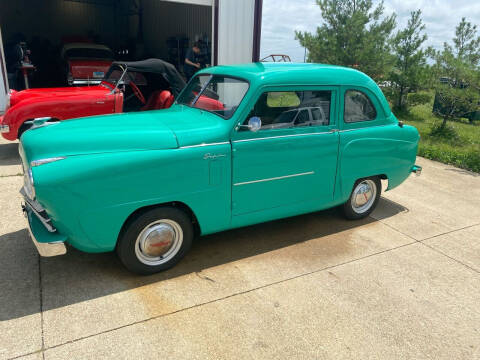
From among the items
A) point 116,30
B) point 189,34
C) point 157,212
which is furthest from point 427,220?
point 116,30

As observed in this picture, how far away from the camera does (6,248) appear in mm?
3691

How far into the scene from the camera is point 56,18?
20969mm

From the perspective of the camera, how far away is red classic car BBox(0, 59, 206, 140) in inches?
245

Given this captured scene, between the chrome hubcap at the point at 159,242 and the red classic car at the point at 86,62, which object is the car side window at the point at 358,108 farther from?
the red classic car at the point at 86,62

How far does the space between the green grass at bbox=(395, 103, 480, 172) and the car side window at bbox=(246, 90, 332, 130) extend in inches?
192

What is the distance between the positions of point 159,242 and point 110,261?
631 millimetres

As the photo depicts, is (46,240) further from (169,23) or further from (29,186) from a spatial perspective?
(169,23)

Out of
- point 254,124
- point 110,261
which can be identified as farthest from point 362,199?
point 110,261

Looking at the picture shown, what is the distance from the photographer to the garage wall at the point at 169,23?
17.6 metres

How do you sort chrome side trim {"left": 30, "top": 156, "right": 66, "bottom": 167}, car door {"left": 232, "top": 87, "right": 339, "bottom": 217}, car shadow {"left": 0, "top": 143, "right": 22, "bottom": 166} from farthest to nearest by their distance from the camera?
car shadow {"left": 0, "top": 143, "right": 22, "bottom": 166}, car door {"left": 232, "top": 87, "right": 339, "bottom": 217}, chrome side trim {"left": 30, "top": 156, "right": 66, "bottom": 167}

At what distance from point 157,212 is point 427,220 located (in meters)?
3.54

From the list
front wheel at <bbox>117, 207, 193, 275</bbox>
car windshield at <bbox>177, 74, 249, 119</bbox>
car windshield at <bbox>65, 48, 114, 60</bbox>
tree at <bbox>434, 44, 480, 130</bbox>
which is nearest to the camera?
front wheel at <bbox>117, 207, 193, 275</bbox>

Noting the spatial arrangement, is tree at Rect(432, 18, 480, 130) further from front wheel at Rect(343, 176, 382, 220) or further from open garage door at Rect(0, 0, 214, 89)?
open garage door at Rect(0, 0, 214, 89)

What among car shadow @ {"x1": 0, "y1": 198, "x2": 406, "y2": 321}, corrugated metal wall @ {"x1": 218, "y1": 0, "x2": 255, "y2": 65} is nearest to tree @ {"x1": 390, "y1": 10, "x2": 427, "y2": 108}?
corrugated metal wall @ {"x1": 218, "y1": 0, "x2": 255, "y2": 65}
